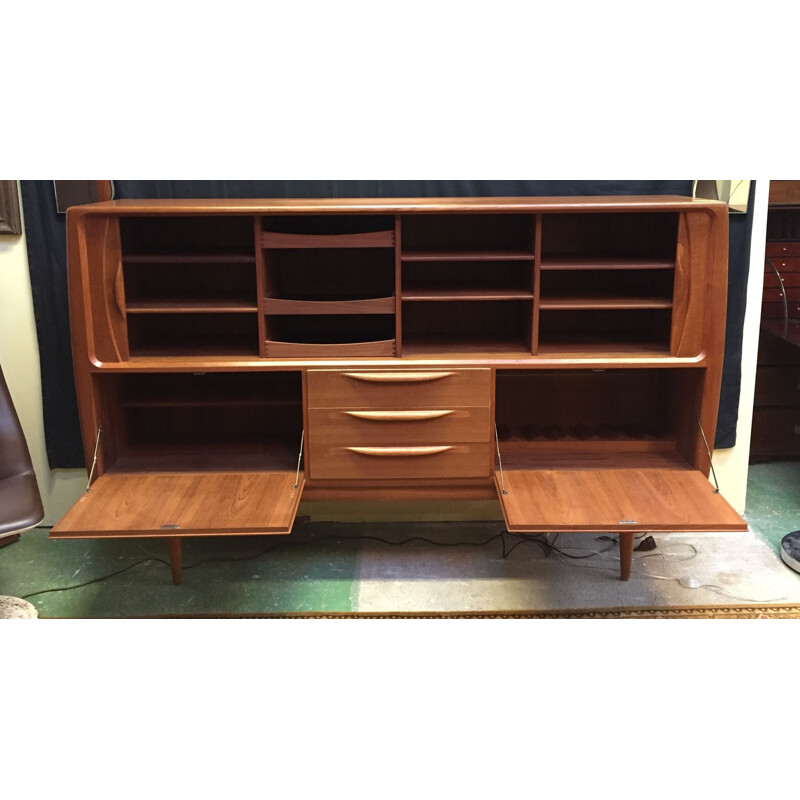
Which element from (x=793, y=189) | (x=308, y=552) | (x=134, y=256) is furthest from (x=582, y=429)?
(x=134, y=256)

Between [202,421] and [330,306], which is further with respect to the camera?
[202,421]

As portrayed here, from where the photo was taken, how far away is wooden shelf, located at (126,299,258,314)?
258 cm

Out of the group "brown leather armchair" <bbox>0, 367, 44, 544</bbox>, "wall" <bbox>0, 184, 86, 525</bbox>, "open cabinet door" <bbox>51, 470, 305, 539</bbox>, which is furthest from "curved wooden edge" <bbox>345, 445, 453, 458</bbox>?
"wall" <bbox>0, 184, 86, 525</bbox>

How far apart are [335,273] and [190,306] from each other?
0.61 metres

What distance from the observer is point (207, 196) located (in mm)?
2893

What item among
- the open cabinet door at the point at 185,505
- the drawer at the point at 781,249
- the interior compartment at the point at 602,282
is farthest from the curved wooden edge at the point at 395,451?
the drawer at the point at 781,249

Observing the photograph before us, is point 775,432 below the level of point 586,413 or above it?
below

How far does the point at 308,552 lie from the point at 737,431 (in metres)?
1.80

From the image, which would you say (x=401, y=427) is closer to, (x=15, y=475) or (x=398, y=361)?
(x=398, y=361)

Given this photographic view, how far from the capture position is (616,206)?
245cm

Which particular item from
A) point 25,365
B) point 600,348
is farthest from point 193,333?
point 600,348

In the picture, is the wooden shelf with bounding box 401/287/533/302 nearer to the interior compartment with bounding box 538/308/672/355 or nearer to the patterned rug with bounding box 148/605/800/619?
the interior compartment with bounding box 538/308/672/355

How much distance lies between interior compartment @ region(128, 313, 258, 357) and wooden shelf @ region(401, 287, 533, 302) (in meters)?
0.60
